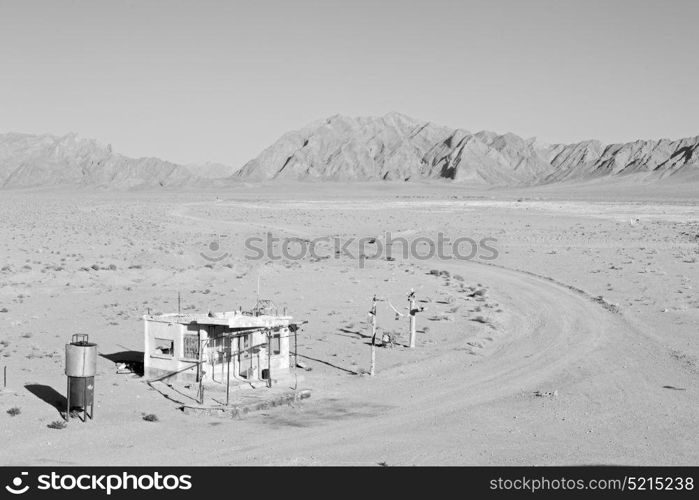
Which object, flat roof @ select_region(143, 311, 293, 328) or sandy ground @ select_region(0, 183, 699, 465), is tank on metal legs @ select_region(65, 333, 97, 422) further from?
flat roof @ select_region(143, 311, 293, 328)

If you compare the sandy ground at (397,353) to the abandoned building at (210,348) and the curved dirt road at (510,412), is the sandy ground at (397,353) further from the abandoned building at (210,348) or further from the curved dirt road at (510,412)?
the abandoned building at (210,348)

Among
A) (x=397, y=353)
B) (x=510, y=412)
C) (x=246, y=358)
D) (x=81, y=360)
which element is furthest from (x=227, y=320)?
(x=397, y=353)

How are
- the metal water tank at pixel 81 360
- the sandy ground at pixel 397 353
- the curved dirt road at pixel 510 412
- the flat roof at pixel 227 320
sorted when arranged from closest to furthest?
1. the curved dirt road at pixel 510 412
2. the sandy ground at pixel 397 353
3. the metal water tank at pixel 81 360
4. the flat roof at pixel 227 320

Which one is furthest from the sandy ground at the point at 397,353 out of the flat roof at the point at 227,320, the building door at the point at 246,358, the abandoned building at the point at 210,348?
the flat roof at the point at 227,320

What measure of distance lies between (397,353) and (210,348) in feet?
26.0

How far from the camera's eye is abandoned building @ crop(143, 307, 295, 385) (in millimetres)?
23719

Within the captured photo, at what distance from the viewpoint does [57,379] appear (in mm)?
24562

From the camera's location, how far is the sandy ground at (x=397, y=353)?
63.3 ft

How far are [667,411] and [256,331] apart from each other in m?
10.8

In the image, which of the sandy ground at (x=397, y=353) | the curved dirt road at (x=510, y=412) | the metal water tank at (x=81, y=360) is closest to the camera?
the curved dirt road at (x=510, y=412)

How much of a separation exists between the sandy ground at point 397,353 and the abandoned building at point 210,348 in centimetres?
102

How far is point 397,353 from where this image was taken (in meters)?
29.8
